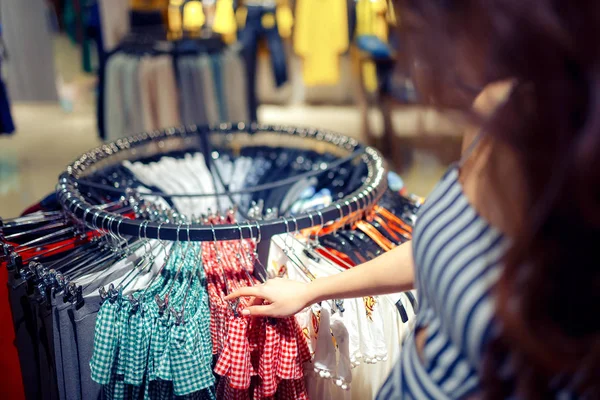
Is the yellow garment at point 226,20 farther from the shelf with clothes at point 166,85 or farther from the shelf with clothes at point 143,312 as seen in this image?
the shelf with clothes at point 143,312

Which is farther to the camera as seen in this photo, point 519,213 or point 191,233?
point 191,233

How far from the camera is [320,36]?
15.1ft

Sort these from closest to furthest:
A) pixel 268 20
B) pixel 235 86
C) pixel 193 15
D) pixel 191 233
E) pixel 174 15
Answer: pixel 191 233 < pixel 235 86 < pixel 193 15 < pixel 174 15 < pixel 268 20

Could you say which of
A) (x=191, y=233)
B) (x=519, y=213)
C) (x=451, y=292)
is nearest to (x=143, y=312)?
(x=191, y=233)

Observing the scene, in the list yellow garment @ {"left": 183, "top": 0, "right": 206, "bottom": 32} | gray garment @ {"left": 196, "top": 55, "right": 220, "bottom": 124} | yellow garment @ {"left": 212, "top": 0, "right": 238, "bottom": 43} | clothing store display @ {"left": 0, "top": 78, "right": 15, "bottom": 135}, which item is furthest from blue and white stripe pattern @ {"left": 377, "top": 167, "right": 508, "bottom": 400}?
yellow garment @ {"left": 212, "top": 0, "right": 238, "bottom": 43}

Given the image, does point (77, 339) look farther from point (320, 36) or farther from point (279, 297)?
point (320, 36)

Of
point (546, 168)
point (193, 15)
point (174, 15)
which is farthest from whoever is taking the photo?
point (174, 15)

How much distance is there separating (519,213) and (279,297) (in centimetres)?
49

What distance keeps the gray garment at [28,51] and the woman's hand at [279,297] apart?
2.67 m

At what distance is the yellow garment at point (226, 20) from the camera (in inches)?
181

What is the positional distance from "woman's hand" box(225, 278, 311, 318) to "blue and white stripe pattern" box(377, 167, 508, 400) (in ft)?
0.78

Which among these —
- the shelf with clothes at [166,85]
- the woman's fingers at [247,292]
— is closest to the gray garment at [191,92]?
the shelf with clothes at [166,85]

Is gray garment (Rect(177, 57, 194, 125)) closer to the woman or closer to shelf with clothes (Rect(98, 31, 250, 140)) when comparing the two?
shelf with clothes (Rect(98, 31, 250, 140))

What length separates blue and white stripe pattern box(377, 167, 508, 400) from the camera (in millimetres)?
664
